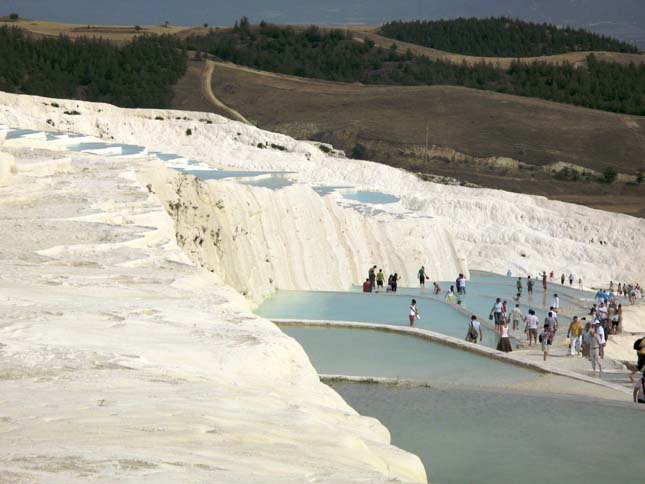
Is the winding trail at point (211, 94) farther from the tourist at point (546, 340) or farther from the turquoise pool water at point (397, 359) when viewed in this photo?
the turquoise pool water at point (397, 359)

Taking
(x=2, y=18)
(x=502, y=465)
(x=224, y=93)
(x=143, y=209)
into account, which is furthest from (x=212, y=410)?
(x=2, y=18)

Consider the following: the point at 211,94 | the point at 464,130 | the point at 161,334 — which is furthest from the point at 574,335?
the point at 211,94

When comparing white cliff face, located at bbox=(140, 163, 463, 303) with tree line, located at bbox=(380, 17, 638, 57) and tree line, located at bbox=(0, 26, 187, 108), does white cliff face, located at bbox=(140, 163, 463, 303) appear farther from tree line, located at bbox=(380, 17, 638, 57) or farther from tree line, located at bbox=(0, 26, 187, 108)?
tree line, located at bbox=(380, 17, 638, 57)

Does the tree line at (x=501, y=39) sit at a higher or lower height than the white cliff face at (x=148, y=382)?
lower

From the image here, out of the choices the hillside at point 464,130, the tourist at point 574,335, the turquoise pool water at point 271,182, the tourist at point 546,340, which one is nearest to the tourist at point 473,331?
the tourist at point 546,340

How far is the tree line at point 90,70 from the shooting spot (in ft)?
207

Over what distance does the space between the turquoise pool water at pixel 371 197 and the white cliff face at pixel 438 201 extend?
863mm

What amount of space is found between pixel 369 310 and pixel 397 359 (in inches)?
178

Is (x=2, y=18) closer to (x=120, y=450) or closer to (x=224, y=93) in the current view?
(x=224, y=93)

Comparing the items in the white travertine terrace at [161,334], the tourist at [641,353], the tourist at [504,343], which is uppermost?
the white travertine terrace at [161,334]

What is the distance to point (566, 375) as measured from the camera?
1346 centimetres

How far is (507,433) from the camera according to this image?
10477 mm

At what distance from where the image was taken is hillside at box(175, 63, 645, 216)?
185 feet

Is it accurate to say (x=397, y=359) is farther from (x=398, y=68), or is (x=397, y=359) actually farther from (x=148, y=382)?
(x=398, y=68)
